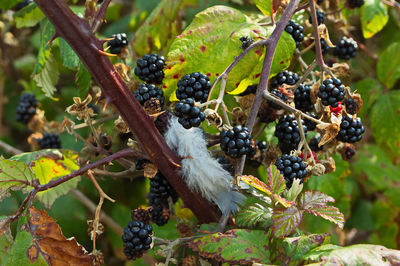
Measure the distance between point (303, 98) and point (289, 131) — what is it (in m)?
0.17

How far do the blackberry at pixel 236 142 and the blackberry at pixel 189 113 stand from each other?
9 centimetres

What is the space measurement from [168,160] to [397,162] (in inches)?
73.4

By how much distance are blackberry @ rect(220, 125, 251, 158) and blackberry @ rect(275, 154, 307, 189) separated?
11 cm

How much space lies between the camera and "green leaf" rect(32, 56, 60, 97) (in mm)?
1744

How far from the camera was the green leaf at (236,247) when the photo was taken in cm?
110

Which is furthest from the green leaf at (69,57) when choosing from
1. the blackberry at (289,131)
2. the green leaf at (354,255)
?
the green leaf at (354,255)

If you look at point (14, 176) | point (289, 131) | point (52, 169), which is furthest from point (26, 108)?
point (289, 131)

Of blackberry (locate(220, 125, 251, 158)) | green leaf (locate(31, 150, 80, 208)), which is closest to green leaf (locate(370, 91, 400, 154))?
blackberry (locate(220, 125, 251, 158))

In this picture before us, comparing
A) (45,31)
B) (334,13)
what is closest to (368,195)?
(334,13)

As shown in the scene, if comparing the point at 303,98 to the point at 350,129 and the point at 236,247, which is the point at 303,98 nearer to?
the point at 350,129

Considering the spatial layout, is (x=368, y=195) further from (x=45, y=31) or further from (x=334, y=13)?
(x=45, y=31)

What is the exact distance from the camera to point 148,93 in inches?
50.7

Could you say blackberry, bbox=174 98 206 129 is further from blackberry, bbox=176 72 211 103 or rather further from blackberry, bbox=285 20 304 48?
blackberry, bbox=285 20 304 48

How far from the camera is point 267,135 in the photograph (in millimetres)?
1626
